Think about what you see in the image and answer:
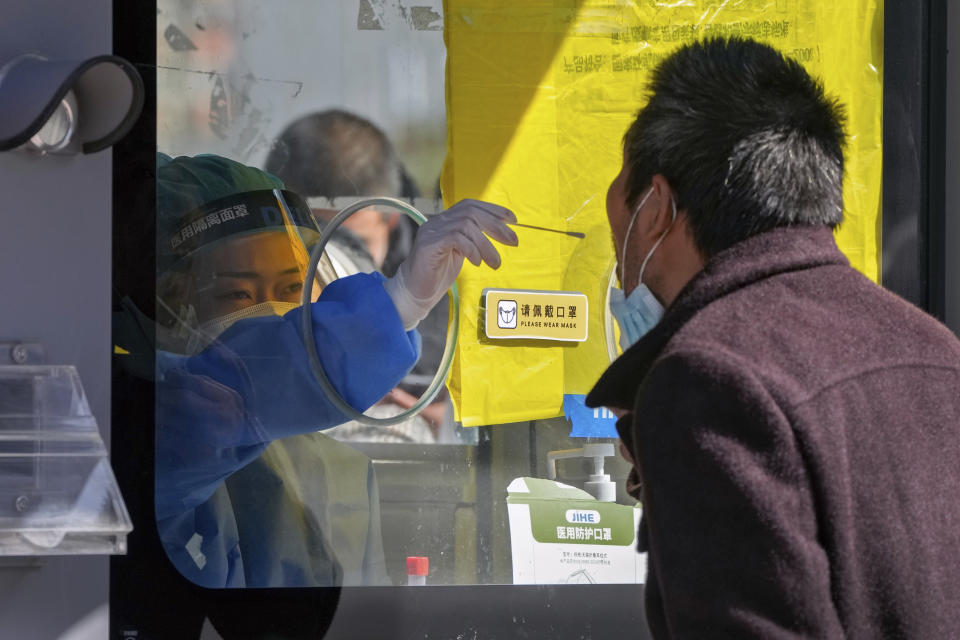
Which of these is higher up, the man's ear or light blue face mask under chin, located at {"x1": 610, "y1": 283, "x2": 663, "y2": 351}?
the man's ear

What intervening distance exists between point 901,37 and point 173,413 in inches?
66.9

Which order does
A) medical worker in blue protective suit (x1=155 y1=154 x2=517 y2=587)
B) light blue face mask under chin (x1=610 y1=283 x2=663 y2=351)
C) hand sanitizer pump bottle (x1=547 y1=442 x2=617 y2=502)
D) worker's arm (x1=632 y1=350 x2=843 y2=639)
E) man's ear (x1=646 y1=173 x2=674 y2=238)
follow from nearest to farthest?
worker's arm (x1=632 y1=350 x2=843 y2=639)
man's ear (x1=646 y1=173 x2=674 y2=238)
light blue face mask under chin (x1=610 y1=283 x2=663 y2=351)
medical worker in blue protective suit (x1=155 y1=154 x2=517 y2=587)
hand sanitizer pump bottle (x1=547 y1=442 x2=617 y2=502)

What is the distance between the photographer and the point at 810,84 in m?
1.53

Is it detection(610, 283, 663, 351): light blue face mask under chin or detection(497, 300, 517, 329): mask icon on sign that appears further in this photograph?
detection(497, 300, 517, 329): mask icon on sign

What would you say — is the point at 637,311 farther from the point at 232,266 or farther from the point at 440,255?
the point at 232,266

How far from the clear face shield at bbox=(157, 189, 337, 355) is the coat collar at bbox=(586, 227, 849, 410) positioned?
1.04 m

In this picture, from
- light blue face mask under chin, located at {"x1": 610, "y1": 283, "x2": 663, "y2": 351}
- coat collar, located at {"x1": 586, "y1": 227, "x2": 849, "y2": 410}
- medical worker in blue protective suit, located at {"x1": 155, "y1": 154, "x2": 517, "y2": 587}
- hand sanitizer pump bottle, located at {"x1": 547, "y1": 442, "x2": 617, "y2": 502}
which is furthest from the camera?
hand sanitizer pump bottle, located at {"x1": 547, "y1": 442, "x2": 617, "y2": 502}

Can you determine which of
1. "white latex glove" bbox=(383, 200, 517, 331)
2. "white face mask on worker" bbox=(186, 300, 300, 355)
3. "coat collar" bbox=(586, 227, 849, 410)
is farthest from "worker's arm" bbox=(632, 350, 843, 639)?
"white face mask on worker" bbox=(186, 300, 300, 355)

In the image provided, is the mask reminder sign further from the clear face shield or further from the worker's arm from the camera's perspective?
the worker's arm

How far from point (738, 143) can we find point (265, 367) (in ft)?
3.83

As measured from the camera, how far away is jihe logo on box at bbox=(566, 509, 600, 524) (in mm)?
2334

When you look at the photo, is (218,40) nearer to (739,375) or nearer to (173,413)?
(173,413)

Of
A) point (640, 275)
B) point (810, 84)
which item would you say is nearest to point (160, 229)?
point (640, 275)

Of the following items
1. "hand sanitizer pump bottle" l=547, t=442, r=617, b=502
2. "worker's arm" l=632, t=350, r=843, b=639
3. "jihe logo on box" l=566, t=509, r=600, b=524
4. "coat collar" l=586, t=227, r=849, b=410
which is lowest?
"jihe logo on box" l=566, t=509, r=600, b=524
